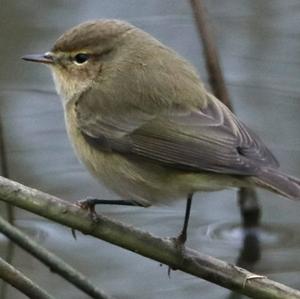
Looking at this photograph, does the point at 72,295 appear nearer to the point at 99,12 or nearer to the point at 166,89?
the point at 166,89

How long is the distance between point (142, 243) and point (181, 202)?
2.06 meters

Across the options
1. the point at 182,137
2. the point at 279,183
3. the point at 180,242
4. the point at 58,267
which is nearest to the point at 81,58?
the point at 182,137

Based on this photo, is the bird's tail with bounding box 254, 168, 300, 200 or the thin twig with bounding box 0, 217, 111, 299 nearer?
the bird's tail with bounding box 254, 168, 300, 200

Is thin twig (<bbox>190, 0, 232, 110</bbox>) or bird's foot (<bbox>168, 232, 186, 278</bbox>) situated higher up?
thin twig (<bbox>190, 0, 232, 110</bbox>)

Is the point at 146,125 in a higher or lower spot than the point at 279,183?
higher

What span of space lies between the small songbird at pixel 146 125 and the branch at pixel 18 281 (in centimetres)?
49

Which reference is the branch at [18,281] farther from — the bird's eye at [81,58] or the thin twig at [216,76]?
the thin twig at [216,76]

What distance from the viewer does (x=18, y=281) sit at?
5.90m

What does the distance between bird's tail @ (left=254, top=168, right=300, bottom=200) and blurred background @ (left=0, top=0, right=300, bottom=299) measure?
1987 mm

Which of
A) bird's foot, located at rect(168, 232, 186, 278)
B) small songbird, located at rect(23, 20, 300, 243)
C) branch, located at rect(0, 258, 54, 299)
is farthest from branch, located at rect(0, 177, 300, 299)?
branch, located at rect(0, 258, 54, 299)

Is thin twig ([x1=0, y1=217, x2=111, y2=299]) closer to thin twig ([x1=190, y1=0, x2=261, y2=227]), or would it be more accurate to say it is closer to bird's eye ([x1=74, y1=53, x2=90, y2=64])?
bird's eye ([x1=74, y1=53, x2=90, y2=64])

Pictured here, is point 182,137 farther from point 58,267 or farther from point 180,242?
point 58,267

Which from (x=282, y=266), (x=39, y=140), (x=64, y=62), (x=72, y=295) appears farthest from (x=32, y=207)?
(x=39, y=140)

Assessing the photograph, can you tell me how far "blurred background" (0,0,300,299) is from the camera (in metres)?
7.85
